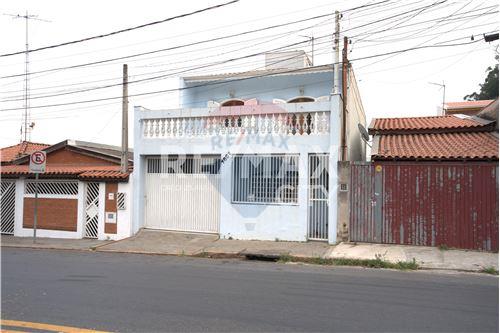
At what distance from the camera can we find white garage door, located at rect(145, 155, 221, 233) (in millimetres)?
13234

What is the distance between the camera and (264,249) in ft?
36.6

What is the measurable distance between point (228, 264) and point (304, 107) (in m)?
5.10

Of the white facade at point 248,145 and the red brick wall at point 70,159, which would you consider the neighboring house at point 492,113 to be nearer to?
the white facade at point 248,145

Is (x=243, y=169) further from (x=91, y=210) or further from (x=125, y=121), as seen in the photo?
(x=91, y=210)

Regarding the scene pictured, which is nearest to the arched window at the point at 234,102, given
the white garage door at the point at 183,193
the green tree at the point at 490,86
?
the white garage door at the point at 183,193

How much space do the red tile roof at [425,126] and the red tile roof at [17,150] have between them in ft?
51.2

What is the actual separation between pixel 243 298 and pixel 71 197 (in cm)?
1024

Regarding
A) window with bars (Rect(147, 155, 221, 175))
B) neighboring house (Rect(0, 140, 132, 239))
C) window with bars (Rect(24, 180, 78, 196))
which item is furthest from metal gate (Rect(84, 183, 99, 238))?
window with bars (Rect(147, 155, 221, 175))

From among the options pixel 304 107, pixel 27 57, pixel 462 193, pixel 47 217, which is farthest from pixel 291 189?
pixel 27 57

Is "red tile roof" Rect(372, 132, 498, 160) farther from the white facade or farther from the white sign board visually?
the white sign board

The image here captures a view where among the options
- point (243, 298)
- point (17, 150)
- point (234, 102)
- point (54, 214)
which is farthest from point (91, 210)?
point (17, 150)

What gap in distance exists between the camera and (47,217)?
585 inches

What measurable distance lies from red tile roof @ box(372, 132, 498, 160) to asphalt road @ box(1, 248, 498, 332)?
3679 mm

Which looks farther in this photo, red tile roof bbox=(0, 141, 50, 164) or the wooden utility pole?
red tile roof bbox=(0, 141, 50, 164)
